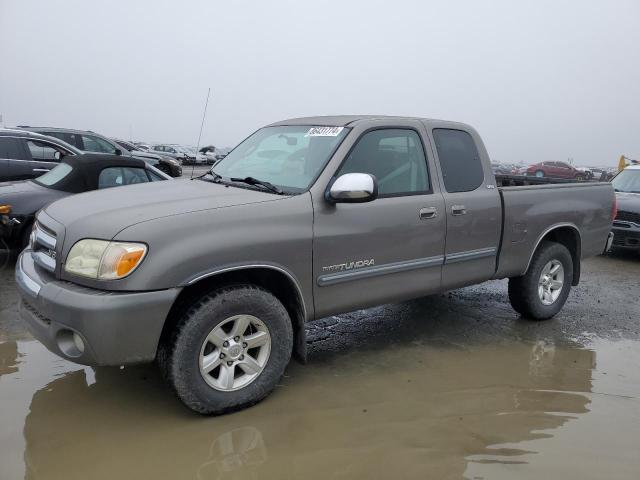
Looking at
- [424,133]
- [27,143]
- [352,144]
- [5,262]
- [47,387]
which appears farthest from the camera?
[27,143]

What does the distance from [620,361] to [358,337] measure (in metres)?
2.18

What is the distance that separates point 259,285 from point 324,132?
1.33 meters

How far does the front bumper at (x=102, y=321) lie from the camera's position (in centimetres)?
280

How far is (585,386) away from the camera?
3.98 meters

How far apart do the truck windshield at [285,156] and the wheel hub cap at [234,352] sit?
3.17 feet

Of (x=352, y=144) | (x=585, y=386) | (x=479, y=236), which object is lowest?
(x=585, y=386)

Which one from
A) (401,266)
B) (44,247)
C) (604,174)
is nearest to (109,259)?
(44,247)

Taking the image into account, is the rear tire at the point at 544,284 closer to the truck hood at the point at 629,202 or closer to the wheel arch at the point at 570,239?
the wheel arch at the point at 570,239

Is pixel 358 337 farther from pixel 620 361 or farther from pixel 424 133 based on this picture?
pixel 620 361

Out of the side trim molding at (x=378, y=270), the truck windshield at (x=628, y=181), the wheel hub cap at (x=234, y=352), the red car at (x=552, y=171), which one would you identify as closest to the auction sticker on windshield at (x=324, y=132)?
the side trim molding at (x=378, y=270)

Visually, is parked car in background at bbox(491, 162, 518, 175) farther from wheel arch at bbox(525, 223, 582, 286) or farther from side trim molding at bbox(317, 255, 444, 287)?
side trim molding at bbox(317, 255, 444, 287)

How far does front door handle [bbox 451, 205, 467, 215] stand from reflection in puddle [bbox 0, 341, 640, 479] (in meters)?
1.19

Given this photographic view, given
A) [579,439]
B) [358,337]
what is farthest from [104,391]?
[579,439]

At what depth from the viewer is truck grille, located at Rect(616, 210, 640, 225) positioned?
8.59 metres
